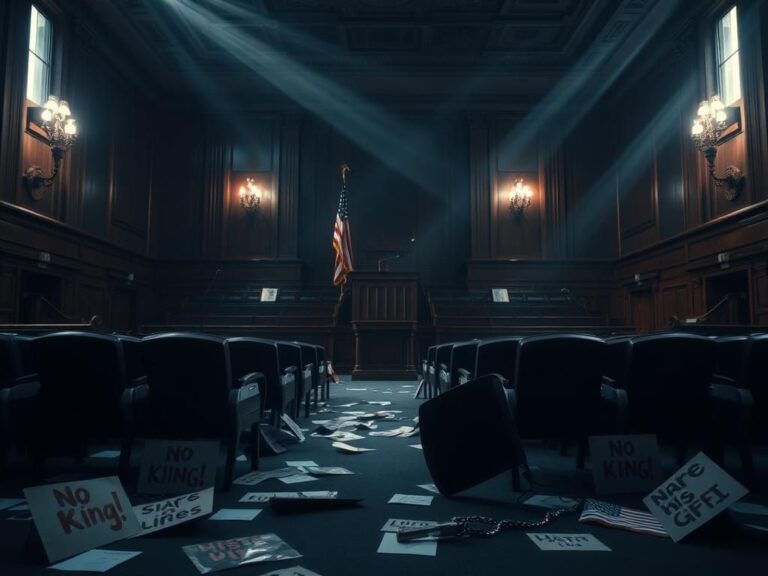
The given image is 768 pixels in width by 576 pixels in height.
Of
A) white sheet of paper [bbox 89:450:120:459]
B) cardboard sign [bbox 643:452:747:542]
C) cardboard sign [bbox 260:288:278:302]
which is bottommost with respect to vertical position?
white sheet of paper [bbox 89:450:120:459]

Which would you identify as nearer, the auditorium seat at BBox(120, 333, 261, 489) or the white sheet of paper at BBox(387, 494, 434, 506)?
the white sheet of paper at BBox(387, 494, 434, 506)

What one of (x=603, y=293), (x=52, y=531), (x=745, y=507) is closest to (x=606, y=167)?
(x=603, y=293)

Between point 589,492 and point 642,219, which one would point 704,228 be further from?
point 589,492

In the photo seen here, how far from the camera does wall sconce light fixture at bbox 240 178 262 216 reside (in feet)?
38.1

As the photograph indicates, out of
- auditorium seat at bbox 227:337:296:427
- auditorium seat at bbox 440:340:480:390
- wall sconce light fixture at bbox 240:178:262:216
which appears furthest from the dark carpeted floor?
wall sconce light fixture at bbox 240:178:262:216

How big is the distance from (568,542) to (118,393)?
6.37 ft

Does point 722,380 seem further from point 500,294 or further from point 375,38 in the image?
point 375,38

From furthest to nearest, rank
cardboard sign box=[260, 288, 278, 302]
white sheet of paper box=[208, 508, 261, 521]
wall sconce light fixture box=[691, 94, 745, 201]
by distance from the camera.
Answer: cardboard sign box=[260, 288, 278, 302] < wall sconce light fixture box=[691, 94, 745, 201] < white sheet of paper box=[208, 508, 261, 521]

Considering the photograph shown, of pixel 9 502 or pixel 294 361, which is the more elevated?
pixel 294 361

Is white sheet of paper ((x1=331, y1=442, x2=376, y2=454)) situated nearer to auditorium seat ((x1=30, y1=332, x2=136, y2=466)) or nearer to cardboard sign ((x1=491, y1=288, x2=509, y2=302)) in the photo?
auditorium seat ((x1=30, y1=332, x2=136, y2=466))

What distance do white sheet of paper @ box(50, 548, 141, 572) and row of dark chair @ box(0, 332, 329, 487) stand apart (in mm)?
746

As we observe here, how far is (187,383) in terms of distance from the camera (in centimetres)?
246

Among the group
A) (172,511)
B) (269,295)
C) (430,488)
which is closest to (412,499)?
(430,488)

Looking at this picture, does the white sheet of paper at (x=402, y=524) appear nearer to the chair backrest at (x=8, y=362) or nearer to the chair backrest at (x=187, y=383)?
the chair backrest at (x=187, y=383)
